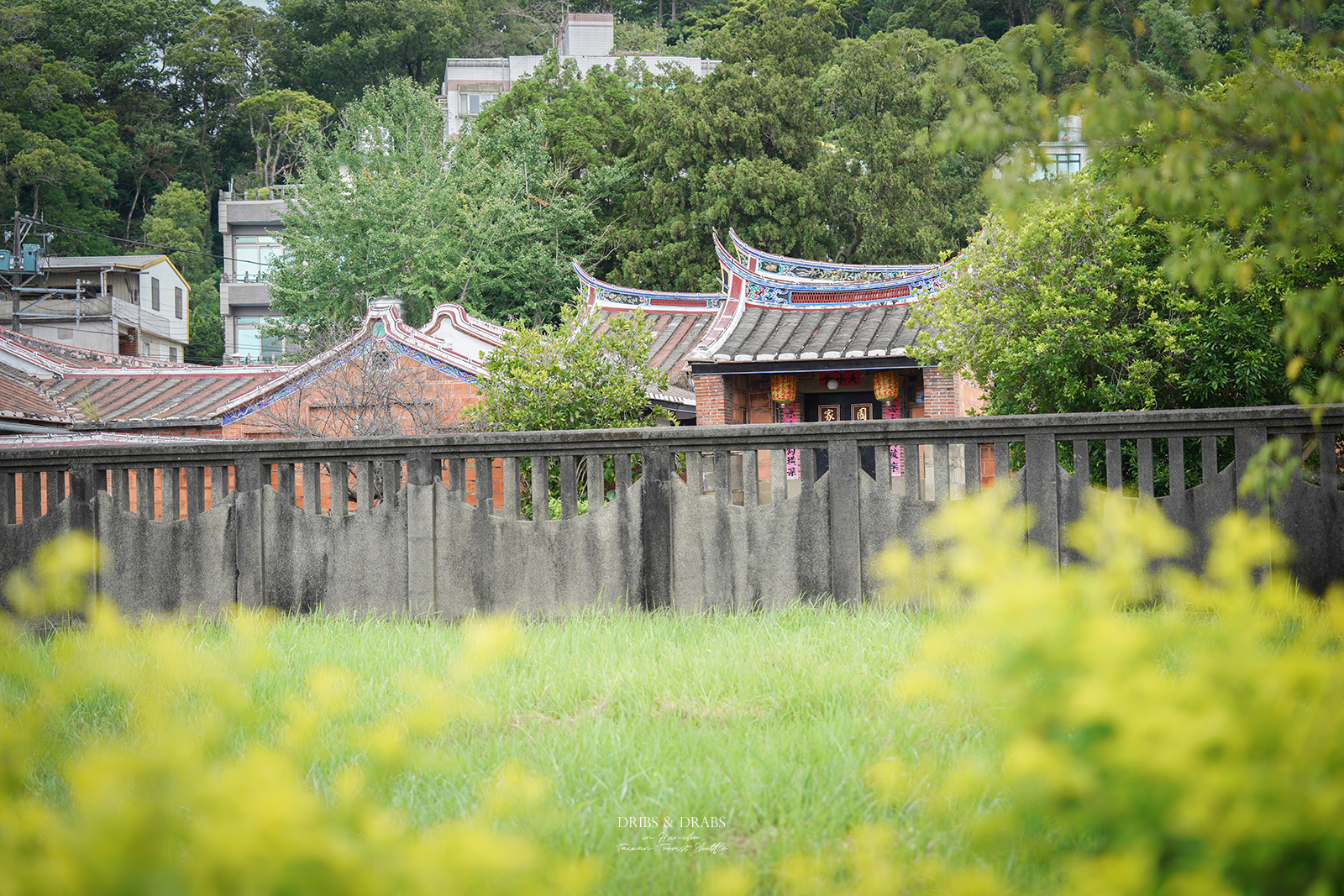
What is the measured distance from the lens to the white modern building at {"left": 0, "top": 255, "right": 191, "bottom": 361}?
102 feet

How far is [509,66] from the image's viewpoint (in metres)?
42.3

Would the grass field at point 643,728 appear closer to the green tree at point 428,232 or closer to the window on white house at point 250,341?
the green tree at point 428,232

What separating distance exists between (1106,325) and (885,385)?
24.0 feet

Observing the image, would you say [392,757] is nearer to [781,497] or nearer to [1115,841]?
[1115,841]

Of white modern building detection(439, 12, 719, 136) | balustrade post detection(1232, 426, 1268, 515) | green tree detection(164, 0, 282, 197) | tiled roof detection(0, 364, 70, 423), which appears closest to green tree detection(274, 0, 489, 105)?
green tree detection(164, 0, 282, 197)

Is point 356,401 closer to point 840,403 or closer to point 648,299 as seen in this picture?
point 648,299

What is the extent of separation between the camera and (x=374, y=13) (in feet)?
137

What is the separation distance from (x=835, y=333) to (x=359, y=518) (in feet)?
36.1

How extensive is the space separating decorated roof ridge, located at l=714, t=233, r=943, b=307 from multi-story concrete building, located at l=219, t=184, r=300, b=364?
86.3 feet

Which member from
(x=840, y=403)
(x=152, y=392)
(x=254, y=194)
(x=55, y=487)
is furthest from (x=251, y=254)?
(x=55, y=487)

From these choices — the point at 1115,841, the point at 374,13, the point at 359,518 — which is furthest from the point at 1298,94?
the point at 374,13

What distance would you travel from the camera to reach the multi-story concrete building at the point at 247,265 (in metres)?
37.6

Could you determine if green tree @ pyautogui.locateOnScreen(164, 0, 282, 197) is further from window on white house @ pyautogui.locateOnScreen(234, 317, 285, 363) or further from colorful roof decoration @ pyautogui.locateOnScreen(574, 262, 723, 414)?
colorful roof decoration @ pyautogui.locateOnScreen(574, 262, 723, 414)

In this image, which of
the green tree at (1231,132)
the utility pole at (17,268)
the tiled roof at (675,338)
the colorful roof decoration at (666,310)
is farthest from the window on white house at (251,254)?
the green tree at (1231,132)
